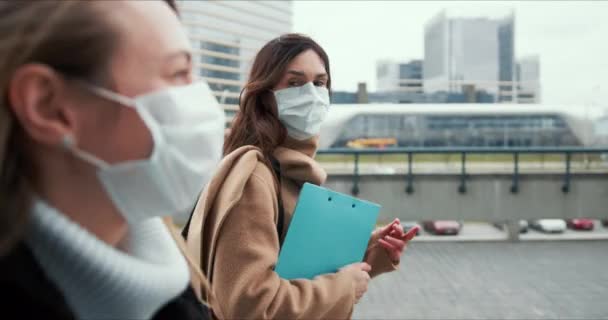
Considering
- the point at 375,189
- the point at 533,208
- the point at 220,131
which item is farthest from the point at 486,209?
the point at 220,131

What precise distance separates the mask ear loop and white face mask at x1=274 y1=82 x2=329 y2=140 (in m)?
1.18

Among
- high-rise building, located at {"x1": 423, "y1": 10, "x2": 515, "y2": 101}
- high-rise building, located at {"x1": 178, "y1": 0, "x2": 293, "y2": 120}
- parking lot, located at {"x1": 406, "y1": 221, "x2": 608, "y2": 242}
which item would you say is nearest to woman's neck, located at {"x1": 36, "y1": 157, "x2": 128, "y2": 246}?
parking lot, located at {"x1": 406, "y1": 221, "x2": 608, "y2": 242}

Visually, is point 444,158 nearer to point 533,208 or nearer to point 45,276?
point 533,208

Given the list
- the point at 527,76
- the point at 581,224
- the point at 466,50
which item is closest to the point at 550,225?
the point at 581,224

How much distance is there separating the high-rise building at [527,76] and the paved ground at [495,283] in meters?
42.4

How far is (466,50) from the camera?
39.8 meters

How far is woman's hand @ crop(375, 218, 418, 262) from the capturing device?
2.02 m

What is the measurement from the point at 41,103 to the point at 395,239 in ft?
4.95

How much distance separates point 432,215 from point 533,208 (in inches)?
62.6

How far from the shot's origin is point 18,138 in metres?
0.76

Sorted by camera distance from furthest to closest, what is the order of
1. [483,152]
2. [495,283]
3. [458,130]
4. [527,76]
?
[527,76] → [458,130] → [483,152] → [495,283]

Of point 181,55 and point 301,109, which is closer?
point 181,55

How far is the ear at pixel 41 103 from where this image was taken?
2.43ft

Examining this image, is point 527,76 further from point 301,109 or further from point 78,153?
point 78,153
